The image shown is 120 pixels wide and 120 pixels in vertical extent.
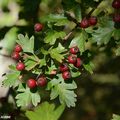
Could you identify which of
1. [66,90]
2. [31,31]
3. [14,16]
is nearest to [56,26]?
[66,90]

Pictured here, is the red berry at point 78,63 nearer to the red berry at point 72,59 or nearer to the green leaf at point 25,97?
the red berry at point 72,59

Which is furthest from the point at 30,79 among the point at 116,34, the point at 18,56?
the point at 116,34

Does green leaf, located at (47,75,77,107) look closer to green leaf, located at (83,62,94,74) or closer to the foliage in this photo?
the foliage

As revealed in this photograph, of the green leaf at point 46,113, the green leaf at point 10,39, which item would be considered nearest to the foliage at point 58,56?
the green leaf at point 46,113

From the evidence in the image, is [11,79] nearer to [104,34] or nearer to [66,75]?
[66,75]

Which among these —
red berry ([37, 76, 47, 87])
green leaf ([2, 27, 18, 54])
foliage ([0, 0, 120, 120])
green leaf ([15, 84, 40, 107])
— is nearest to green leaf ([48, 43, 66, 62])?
foliage ([0, 0, 120, 120])

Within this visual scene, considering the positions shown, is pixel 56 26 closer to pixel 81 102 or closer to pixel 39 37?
pixel 39 37
